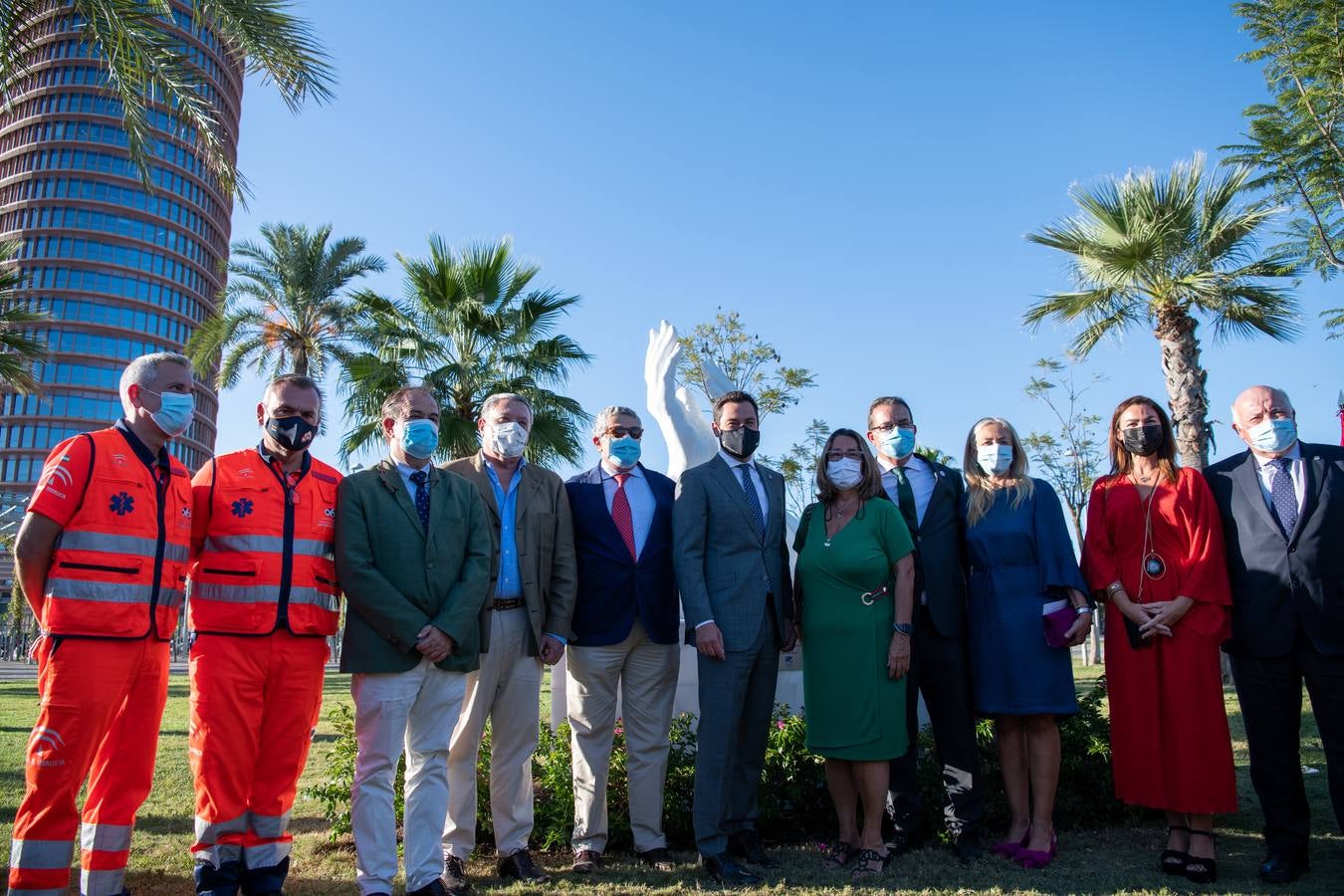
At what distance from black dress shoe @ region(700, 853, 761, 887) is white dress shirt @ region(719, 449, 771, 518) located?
5.07 feet

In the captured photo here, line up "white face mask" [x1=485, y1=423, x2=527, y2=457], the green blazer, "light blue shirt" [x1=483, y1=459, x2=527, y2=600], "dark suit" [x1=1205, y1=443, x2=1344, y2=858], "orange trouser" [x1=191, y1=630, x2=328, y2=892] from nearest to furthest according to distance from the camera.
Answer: "orange trouser" [x1=191, y1=630, x2=328, y2=892] < the green blazer < "dark suit" [x1=1205, y1=443, x2=1344, y2=858] < "light blue shirt" [x1=483, y1=459, x2=527, y2=600] < "white face mask" [x1=485, y1=423, x2=527, y2=457]

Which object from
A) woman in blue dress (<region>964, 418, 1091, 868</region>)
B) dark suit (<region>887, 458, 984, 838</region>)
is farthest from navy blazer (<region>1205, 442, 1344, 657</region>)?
dark suit (<region>887, 458, 984, 838</region>)

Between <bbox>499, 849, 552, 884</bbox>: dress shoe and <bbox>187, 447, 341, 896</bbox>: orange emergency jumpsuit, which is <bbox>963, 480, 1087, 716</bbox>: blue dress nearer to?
<bbox>499, 849, 552, 884</bbox>: dress shoe

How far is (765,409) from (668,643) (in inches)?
828

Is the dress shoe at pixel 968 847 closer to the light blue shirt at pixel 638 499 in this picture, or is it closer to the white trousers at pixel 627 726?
the white trousers at pixel 627 726

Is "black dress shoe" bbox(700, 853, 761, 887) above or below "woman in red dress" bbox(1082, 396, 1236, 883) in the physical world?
below

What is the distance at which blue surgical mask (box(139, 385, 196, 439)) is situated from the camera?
145 inches

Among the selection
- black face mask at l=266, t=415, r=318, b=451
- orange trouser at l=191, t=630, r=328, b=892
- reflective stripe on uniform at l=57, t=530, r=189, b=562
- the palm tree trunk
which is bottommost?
orange trouser at l=191, t=630, r=328, b=892

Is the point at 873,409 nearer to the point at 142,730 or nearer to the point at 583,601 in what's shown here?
the point at 583,601

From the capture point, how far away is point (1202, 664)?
4.09 meters

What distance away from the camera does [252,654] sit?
11.8ft

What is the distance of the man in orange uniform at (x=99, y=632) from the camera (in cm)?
321

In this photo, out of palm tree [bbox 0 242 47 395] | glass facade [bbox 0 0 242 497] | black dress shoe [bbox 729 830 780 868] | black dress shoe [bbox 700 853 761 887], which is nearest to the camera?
black dress shoe [bbox 700 853 761 887]

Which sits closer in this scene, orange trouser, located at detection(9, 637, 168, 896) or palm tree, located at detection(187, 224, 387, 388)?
orange trouser, located at detection(9, 637, 168, 896)
